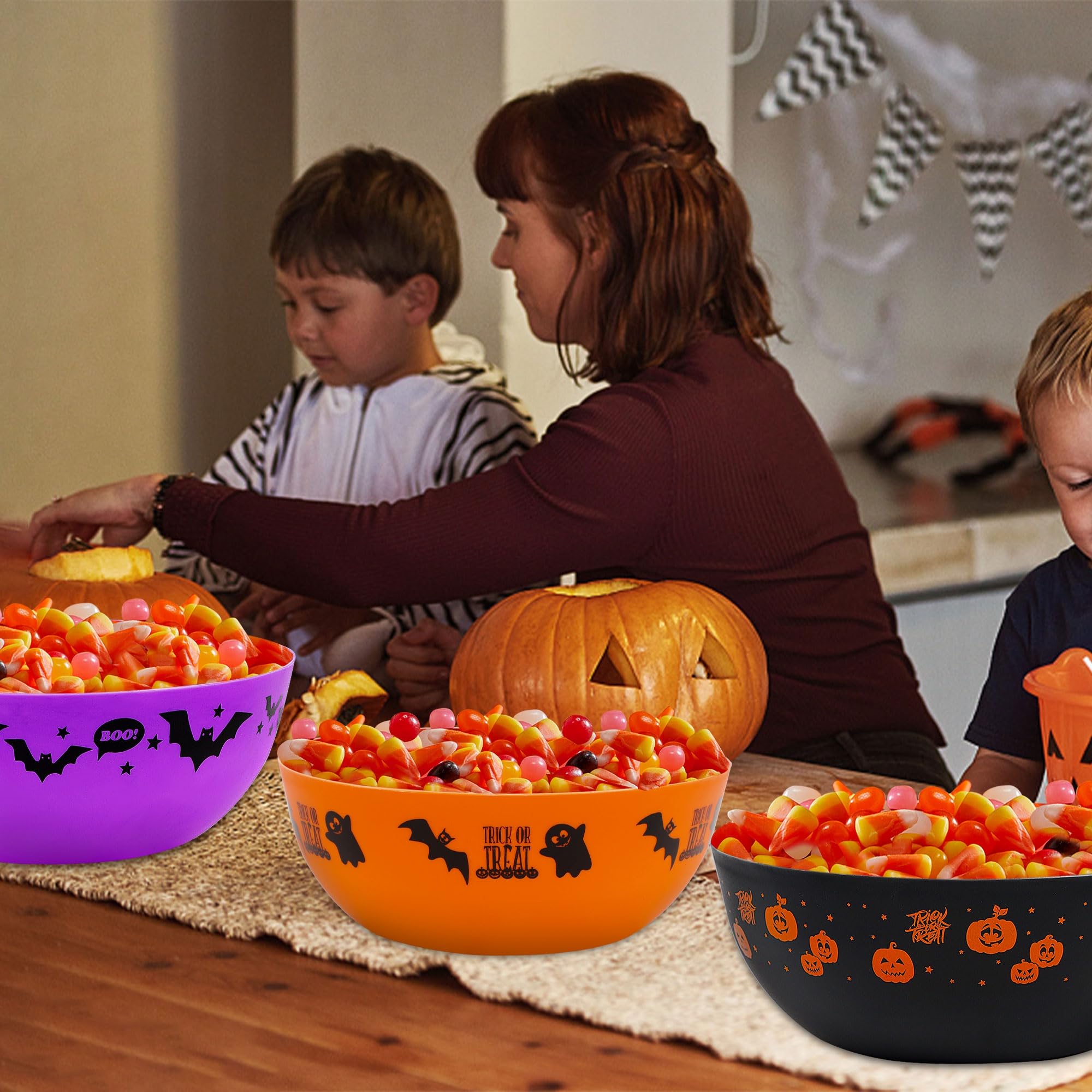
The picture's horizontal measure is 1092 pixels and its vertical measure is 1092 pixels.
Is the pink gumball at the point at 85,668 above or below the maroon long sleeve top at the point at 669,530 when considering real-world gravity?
above

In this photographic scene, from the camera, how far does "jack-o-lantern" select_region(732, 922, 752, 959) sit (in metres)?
0.69

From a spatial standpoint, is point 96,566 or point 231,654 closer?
point 231,654

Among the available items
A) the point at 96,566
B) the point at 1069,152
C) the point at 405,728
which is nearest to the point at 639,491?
the point at 96,566

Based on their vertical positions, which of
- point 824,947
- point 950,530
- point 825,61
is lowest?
point 950,530

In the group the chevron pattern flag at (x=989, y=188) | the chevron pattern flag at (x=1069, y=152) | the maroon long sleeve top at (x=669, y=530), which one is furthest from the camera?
the chevron pattern flag at (x=1069, y=152)

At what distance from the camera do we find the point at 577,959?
31.7 inches

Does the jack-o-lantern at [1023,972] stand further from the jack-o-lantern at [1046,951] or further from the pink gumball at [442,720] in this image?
the pink gumball at [442,720]

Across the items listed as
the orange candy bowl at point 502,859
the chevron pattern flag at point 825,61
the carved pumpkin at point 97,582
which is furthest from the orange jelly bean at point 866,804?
the chevron pattern flag at point 825,61

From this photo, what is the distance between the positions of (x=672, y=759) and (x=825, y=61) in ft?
10.1

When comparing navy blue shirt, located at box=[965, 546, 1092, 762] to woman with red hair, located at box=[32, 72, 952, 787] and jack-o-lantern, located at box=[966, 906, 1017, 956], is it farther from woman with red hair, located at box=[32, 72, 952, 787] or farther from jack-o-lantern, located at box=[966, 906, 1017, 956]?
jack-o-lantern, located at box=[966, 906, 1017, 956]

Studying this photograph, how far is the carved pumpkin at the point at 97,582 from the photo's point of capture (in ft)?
4.35

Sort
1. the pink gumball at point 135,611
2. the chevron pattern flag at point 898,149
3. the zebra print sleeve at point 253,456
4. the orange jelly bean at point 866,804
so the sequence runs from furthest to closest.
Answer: the chevron pattern flag at point 898,149
the zebra print sleeve at point 253,456
the pink gumball at point 135,611
the orange jelly bean at point 866,804

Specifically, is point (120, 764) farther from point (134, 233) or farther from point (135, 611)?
point (134, 233)

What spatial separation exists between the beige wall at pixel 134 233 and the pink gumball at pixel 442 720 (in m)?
1.58
